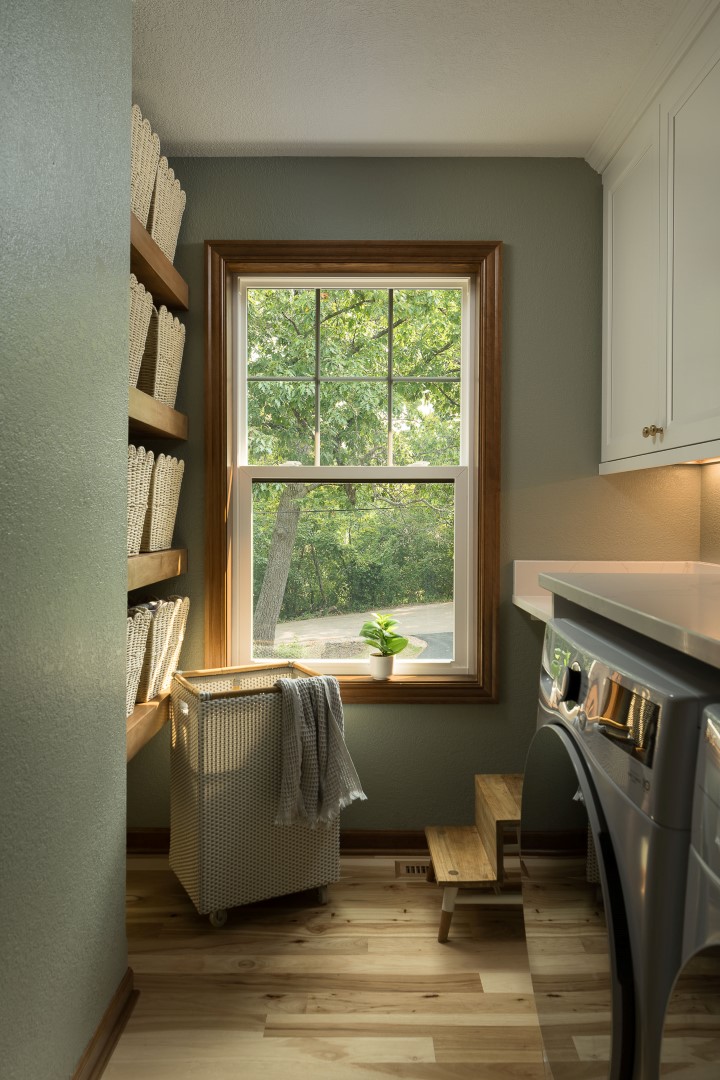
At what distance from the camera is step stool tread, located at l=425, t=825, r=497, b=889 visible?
6.81 ft

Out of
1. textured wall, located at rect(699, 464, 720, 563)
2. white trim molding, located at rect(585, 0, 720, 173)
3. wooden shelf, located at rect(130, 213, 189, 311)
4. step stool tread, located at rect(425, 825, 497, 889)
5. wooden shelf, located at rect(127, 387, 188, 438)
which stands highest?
white trim molding, located at rect(585, 0, 720, 173)

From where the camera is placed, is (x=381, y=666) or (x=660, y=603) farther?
(x=381, y=666)

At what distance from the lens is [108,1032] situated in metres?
1.61

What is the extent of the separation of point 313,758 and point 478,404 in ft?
4.25

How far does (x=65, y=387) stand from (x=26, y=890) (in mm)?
847

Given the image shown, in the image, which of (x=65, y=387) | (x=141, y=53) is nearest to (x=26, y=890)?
(x=65, y=387)

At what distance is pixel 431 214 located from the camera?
2.55m

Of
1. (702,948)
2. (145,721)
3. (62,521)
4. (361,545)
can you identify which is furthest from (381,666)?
(702,948)

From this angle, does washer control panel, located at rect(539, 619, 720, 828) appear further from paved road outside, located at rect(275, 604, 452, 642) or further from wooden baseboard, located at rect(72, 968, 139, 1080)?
paved road outside, located at rect(275, 604, 452, 642)

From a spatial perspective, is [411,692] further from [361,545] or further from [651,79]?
[651,79]

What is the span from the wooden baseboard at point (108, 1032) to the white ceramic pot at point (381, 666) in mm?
1149

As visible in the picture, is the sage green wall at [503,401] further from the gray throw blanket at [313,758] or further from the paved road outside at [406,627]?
the gray throw blanket at [313,758]

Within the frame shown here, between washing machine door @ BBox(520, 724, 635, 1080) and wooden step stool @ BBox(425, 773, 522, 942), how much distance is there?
0.69 metres

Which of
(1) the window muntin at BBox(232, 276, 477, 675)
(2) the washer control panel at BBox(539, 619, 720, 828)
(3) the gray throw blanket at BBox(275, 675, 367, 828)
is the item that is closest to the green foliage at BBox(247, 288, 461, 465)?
(1) the window muntin at BBox(232, 276, 477, 675)
